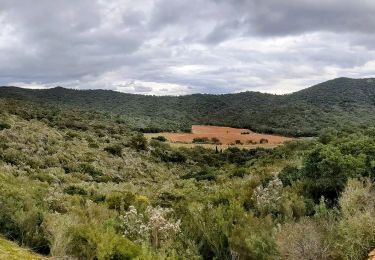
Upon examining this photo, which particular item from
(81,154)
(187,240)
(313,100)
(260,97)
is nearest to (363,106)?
(313,100)

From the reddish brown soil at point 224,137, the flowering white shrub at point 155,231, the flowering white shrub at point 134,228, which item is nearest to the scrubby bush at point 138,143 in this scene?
the reddish brown soil at point 224,137

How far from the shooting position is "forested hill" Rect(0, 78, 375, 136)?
95.9 meters

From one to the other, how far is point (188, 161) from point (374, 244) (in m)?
43.0

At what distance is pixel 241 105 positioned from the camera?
128 metres

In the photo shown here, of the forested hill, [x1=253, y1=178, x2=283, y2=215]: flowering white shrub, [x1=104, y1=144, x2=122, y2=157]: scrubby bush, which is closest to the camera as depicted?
[x1=253, y1=178, x2=283, y2=215]: flowering white shrub

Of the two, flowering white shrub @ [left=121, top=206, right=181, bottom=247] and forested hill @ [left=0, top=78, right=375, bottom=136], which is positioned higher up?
forested hill @ [left=0, top=78, right=375, bottom=136]

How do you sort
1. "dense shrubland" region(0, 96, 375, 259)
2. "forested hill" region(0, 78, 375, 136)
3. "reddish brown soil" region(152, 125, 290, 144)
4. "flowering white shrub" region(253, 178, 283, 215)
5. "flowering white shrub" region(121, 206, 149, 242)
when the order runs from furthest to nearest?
"forested hill" region(0, 78, 375, 136)
"reddish brown soil" region(152, 125, 290, 144)
"flowering white shrub" region(253, 178, 283, 215)
"flowering white shrub" region(121, 206, 149, 242)
"dense shrubland" region(0, 96, 375, 259)

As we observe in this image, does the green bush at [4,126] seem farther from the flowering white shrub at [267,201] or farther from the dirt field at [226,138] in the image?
the flowering white shrub at [267,201]

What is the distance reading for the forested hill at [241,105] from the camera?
95.9m

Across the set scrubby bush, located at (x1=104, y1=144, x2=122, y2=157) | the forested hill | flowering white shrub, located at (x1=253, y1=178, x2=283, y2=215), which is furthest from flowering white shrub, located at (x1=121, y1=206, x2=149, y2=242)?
the forested hill

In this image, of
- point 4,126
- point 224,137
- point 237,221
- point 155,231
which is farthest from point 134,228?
point 224,137

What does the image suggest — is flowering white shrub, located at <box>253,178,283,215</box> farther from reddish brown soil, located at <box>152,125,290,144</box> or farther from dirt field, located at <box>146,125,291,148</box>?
reddish brown soil, located at <box>152,125,290,144</box>

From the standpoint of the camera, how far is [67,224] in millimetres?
7703

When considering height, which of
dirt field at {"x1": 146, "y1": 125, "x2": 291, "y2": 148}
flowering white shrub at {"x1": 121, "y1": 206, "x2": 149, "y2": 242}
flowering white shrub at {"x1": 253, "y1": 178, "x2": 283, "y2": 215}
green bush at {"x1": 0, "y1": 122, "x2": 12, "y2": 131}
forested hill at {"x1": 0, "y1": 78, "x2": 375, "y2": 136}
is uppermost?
forested hill at {"x1": 0, "y1": 78, "x2": 375, "y2": 136}
